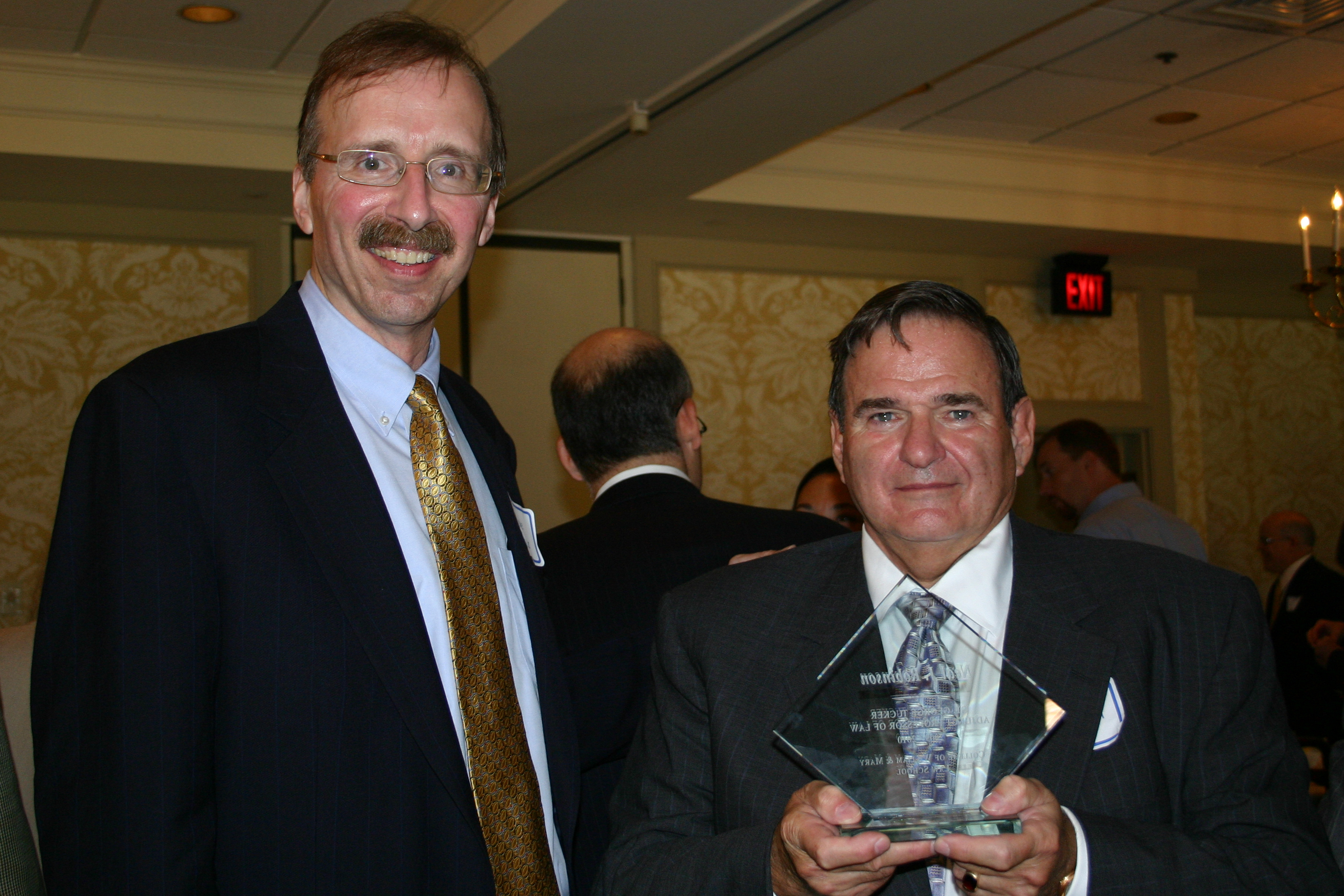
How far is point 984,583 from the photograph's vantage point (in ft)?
5.10

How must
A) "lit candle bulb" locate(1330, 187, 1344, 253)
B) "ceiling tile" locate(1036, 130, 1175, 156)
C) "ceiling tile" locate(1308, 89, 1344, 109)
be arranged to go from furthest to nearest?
1. "ceiling tile" locate(1036, 130, 1175, 156)
2. "ceiling tile" locate(1308, 89, 1344, 109)
3. "lit candle bulb" locate(1330, 187, 1344, 253)

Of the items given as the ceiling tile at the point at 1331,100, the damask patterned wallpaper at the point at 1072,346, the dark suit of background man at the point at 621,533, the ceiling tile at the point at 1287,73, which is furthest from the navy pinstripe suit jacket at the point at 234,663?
the damask patterned wallpaper at the point at 1072,346

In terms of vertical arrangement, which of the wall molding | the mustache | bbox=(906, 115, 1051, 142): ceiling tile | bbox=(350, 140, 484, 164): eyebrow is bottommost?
the mustache

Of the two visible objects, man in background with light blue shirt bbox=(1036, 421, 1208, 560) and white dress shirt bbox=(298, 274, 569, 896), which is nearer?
white dress shirt bbox=(298, 274, 569, 896)

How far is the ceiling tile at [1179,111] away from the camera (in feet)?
20.4

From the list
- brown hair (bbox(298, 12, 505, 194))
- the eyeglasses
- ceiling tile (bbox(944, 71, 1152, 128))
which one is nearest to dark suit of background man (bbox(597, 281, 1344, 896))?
the eyeglasses

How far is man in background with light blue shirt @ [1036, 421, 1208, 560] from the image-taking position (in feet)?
16.6

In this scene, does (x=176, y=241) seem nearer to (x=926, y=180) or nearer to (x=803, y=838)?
(x=926, y=180)

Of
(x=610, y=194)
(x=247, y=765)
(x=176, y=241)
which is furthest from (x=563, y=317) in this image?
(x=247, y=765)

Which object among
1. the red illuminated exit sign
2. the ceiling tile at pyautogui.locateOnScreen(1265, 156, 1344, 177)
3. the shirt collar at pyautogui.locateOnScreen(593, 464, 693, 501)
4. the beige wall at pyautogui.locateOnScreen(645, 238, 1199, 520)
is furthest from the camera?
the red illuminated exit sign

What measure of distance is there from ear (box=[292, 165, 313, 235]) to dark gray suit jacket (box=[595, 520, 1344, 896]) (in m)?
0.76

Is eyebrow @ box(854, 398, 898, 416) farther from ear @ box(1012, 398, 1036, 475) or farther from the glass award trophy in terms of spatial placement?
the glass award trophy

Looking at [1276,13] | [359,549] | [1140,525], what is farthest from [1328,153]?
[359,549]

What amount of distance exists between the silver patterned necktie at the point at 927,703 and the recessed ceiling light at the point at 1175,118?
6.15m
